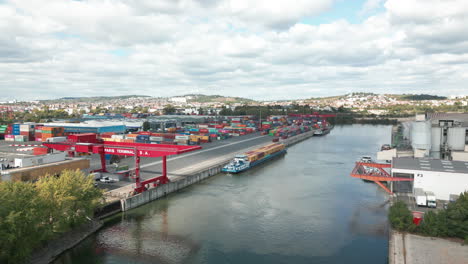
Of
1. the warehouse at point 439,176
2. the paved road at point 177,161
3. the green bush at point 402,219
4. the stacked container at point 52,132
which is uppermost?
the stacked container at point 52,132

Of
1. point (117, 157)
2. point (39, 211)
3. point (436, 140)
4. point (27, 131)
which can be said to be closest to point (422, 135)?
point (436, 140)

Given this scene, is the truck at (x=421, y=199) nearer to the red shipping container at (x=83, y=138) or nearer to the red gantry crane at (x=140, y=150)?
the red gantry crane at (x=140, y=150)

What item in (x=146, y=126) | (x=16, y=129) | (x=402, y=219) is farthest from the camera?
(x=146, y=126)

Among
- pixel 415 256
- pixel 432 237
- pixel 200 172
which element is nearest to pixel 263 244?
pixel 415 256

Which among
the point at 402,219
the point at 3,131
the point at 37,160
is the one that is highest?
the point at 3,131

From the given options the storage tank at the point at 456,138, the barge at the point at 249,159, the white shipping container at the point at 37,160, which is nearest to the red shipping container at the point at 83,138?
the white shipping container at the point at 37,160

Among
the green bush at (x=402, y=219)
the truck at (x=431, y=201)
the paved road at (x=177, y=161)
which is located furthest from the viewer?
the paved road at (x=177, y=161)

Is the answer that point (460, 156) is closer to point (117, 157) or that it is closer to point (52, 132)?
point (117, 157)
